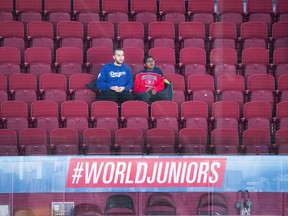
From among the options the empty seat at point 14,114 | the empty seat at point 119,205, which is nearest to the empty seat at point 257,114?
the empty seat at point 119,205

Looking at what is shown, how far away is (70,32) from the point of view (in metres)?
7.50

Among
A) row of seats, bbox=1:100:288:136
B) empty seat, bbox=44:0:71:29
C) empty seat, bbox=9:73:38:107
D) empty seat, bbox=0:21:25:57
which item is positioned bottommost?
row of seats, bbox=1:100:288:136

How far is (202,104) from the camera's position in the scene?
673 cm

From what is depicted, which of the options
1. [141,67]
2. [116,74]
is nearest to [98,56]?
[141,67]

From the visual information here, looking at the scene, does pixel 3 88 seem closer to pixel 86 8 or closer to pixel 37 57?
pixel 37 57

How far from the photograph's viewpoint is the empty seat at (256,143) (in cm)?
571

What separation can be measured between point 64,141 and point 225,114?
1538 mm

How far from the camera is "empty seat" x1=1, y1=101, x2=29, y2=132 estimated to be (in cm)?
649

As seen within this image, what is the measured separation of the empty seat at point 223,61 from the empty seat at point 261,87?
0.25 m

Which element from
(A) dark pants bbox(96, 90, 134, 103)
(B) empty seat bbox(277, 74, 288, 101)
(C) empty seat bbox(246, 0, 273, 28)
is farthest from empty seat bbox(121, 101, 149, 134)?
(C) empty seat bbox(246, 0, 273, 28)

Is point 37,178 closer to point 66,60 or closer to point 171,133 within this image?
point 171,133

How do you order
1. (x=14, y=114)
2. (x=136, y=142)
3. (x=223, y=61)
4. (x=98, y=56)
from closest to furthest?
(x=136, y=142) < (x=14, y=114) < (x=98, y=56) < (x=223, y=61)

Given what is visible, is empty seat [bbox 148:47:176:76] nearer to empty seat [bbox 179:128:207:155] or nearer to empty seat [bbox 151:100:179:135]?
empty seat [bbox 151:100:179:135]

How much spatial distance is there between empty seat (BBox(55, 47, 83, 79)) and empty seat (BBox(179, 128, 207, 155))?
4.67 ft
